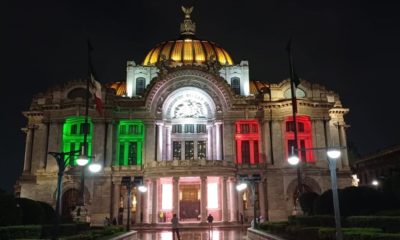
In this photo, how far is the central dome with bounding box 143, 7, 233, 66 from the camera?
252 ft

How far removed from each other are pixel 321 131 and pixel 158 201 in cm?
2617

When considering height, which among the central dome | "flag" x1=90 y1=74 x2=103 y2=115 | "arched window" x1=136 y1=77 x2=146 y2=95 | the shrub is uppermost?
the central dome

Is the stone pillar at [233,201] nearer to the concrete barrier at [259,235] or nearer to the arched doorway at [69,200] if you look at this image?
the concrete barrier at [259,235]

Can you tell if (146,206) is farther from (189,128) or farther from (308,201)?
(308,201)

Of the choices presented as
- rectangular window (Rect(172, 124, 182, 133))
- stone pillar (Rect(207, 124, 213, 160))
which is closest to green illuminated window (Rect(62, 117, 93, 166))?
rectangular window (Rect(172, 124, 182, 133))

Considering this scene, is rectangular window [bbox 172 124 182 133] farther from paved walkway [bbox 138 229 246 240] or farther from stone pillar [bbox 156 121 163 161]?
paved walkway [bbox 138 229 246 240]

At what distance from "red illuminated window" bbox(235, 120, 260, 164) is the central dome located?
50.9ft

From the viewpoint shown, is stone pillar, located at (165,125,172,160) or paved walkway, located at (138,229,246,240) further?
stone pillar, located at (165,125,172,160)

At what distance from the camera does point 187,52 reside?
7794 centimetres

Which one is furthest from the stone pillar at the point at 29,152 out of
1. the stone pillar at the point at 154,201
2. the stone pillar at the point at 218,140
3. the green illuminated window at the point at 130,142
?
the stone pillar at the point at 218,140

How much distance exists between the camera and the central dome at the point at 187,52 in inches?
3029

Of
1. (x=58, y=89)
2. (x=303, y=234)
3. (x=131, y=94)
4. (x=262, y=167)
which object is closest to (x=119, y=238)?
(x=303, y=234)

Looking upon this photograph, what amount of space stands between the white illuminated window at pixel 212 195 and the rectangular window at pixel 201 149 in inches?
241

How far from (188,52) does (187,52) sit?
18cm
